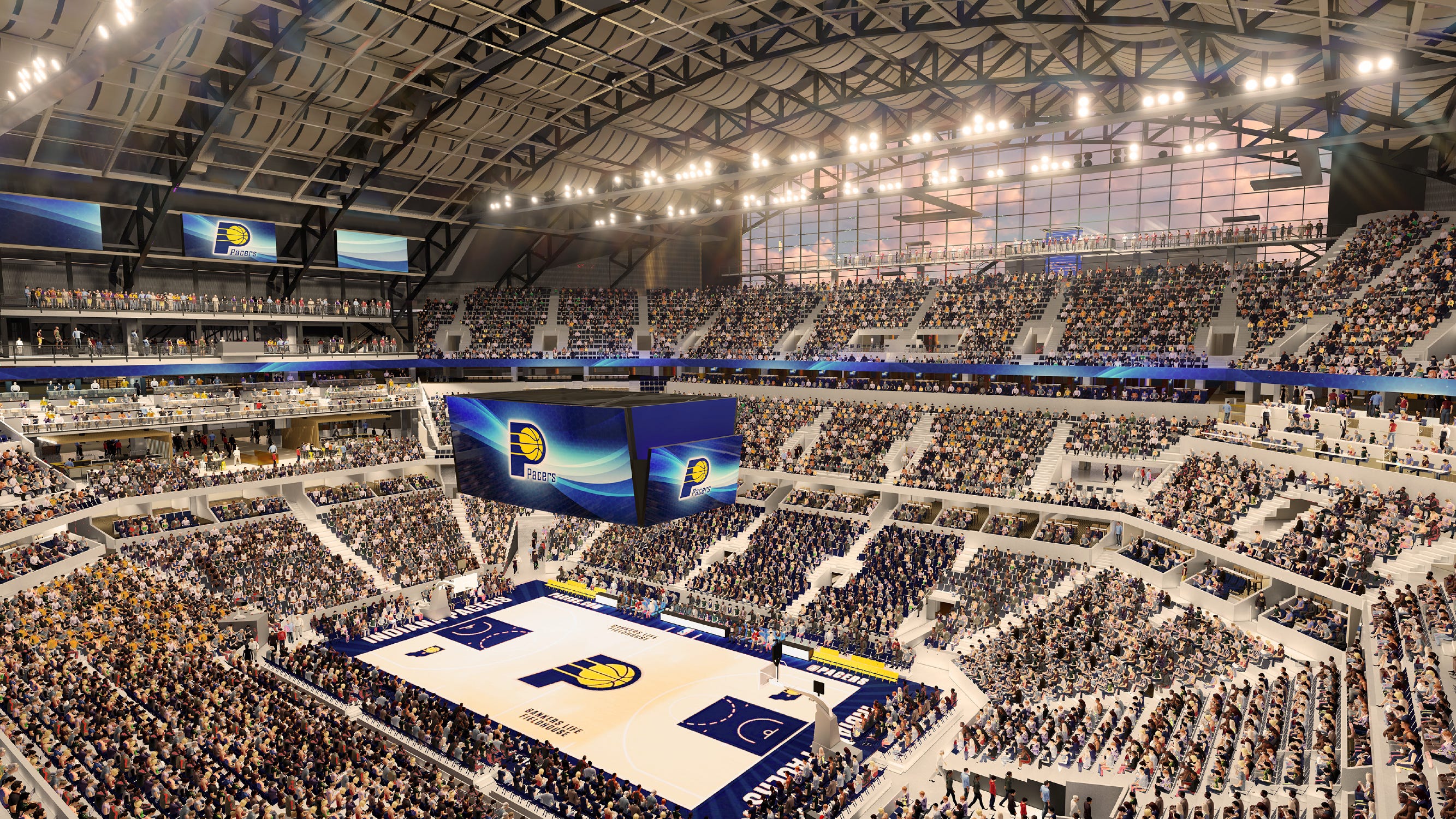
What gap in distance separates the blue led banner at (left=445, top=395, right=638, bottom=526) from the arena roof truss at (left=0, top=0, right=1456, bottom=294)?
1298cm

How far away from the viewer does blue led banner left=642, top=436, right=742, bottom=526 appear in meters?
28.0

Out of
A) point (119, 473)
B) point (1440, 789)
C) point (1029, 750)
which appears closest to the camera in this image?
point (1440, 789)

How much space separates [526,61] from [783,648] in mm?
24088

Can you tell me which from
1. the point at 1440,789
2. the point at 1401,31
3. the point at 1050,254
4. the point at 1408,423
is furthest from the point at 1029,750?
the point at 1050,254

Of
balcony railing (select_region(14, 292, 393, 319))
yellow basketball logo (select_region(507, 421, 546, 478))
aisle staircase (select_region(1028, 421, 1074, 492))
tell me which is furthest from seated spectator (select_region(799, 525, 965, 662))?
balcony railing (select_region(14, 292, 393, 319))

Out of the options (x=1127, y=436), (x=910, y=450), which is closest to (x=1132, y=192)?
(x=1127, y=436)

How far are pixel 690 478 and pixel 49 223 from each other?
1247 inches

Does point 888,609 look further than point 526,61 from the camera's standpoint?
No

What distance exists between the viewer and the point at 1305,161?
35594mm

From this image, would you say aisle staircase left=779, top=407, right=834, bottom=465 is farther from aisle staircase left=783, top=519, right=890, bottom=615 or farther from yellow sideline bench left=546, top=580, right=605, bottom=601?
yellow sideline bench left=546, top=580, right=605, bottom=601

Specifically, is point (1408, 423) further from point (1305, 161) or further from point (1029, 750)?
point (1029, 750)

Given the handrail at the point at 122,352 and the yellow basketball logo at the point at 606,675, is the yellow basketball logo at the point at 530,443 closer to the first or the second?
the yellow basketball logo at the point at 606,675

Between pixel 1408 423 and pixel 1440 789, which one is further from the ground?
pixel 1408 423

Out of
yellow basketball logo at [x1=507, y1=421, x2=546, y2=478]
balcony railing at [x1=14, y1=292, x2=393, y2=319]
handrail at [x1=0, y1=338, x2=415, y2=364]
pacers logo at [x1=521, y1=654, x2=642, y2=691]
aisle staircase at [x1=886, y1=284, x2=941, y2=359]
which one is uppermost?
balcony railing at [x1=14, y1=292, x2=393, y2=319]
